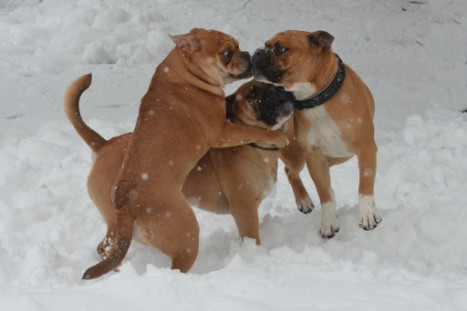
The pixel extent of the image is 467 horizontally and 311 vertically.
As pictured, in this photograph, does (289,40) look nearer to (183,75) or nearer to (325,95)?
(325,95)

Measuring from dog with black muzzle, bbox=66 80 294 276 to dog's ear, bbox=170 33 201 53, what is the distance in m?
0.53

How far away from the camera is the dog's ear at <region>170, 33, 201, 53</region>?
503 centimetres

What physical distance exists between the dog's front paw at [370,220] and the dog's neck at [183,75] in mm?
1512

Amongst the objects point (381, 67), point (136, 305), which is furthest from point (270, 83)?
point (381, 67)

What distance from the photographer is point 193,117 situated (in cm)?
488

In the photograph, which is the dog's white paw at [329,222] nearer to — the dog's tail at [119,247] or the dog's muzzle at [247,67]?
the dog's muzzle at [247,67]

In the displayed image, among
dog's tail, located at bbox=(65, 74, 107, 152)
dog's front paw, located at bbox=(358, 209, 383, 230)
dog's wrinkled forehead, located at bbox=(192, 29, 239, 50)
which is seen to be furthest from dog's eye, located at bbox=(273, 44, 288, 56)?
dog's tail, located at bbox=(65, 74, 107, 152)

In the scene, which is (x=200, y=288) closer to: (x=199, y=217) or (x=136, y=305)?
(x=136, y=305)

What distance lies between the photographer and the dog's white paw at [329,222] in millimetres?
5246

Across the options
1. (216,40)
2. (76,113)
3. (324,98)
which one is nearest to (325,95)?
(324,98)

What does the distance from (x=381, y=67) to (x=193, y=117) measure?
566 cm

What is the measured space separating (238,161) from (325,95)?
89 centimetres

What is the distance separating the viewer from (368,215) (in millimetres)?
4984

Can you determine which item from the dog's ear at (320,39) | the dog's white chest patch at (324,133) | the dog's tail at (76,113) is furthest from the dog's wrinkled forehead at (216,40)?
the dog's tail at (76,113)
